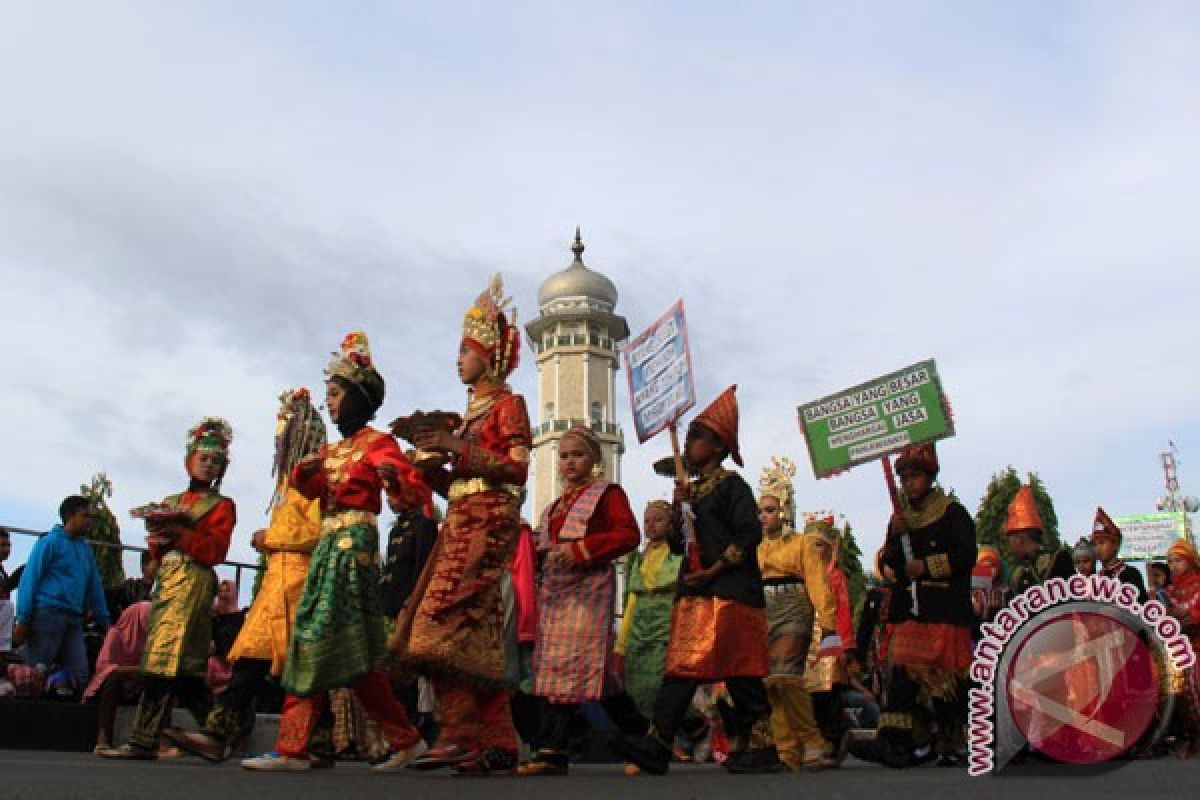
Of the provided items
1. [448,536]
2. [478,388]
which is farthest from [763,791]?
[478,388]

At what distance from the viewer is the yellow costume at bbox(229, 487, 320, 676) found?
6.16 m

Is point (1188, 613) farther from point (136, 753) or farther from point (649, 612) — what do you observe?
point (136, 753)

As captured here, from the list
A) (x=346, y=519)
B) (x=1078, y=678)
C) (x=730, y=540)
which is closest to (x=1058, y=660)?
(x=1078, y=678)

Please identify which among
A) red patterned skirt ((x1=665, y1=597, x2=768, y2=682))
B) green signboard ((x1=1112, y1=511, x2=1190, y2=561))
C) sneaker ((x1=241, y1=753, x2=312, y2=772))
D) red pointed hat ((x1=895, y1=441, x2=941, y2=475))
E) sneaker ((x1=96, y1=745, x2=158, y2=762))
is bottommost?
sneaker ((x1=241, y1=753, x2=312, y2=772))

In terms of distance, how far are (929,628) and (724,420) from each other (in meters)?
1.76

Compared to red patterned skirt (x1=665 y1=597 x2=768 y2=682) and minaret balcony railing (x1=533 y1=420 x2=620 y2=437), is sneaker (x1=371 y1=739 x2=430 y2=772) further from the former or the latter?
minaret balcony railing (x1=533 y1=420 x2=620 y2=437)

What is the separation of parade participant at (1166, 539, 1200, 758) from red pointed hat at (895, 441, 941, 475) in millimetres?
2336

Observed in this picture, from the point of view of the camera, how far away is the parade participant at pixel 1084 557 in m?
9.54

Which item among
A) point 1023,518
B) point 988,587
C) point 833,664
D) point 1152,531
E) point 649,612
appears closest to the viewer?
point 833,664

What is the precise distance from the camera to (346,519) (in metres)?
6.19

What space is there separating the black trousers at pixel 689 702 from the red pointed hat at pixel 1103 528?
4.57 meters

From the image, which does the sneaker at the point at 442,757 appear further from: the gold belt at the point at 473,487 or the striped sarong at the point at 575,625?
the gold belt at the point at 473,487

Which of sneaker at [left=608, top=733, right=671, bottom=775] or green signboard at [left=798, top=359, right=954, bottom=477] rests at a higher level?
green signboard at [left=798, top=359, right=954, bottom=477]

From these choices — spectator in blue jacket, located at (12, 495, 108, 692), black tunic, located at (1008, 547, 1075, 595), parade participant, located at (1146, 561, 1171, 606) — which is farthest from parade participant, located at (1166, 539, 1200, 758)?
spectator in blue jacket, located at (12, 495, 108, 692)
